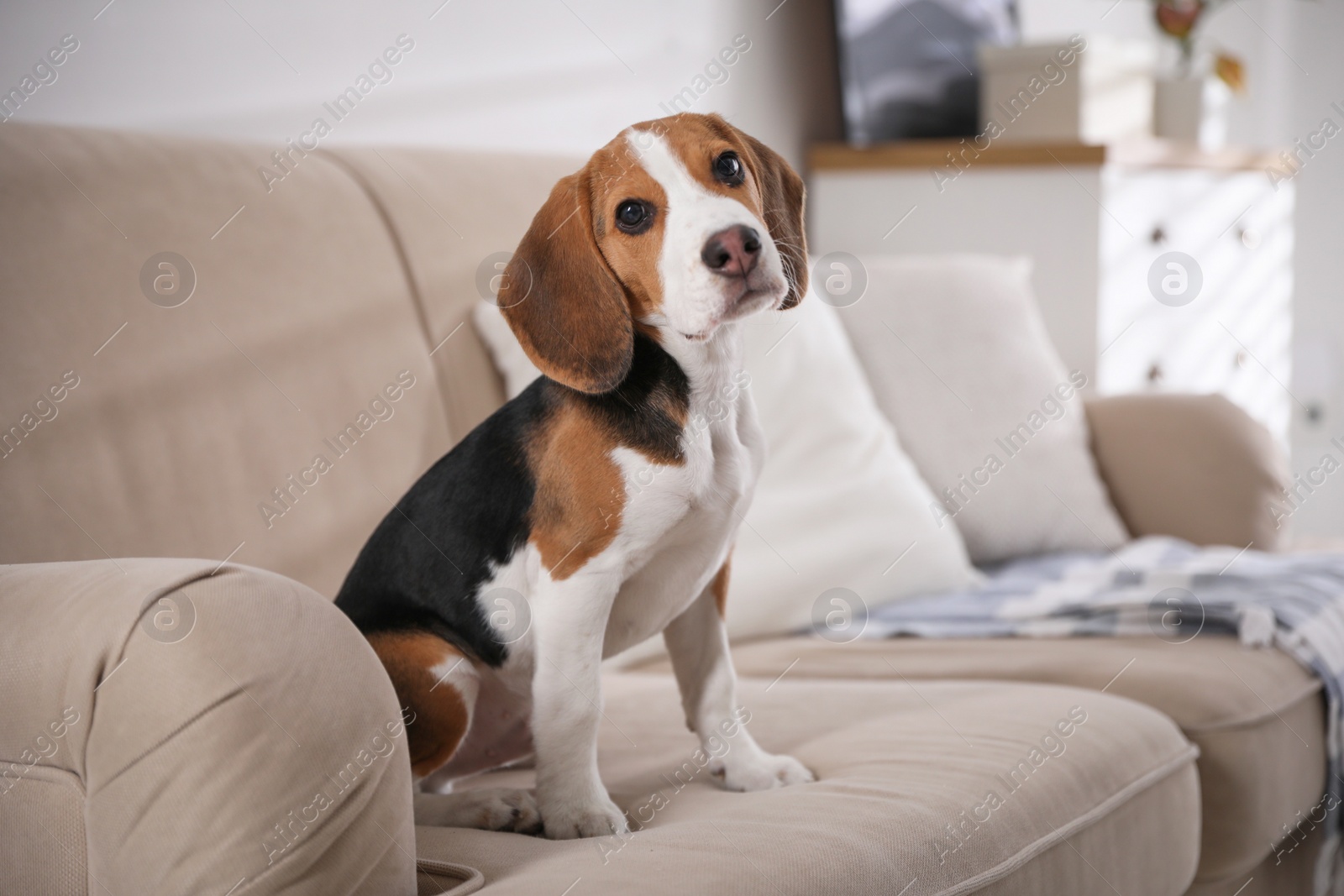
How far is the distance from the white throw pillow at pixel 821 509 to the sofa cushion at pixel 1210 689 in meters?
0.14

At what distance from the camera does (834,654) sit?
5.93ft

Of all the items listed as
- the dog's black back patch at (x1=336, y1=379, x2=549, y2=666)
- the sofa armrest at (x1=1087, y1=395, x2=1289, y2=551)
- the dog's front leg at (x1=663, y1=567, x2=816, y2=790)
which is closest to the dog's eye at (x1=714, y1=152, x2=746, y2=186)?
the dog's black back patch at (x1=336, y1=379, x2=549, y2=666)

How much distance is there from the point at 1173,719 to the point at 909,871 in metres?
0.68

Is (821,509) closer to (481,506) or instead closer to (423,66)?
(481,506)

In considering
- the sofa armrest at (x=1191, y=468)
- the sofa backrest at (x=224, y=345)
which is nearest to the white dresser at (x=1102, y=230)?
the sofa armrest at (x=1191, y=468)

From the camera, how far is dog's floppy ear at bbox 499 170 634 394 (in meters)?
0.99

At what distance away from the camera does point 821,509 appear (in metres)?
2.01

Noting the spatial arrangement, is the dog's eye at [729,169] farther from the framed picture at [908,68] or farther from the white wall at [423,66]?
the framed picture at [908,68]

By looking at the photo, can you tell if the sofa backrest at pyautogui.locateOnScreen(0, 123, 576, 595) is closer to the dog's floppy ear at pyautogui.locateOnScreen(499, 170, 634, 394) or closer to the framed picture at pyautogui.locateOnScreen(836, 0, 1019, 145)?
the dog's floppy ear at pyautogui.locateOnScreen(499, 170, 634, 394)

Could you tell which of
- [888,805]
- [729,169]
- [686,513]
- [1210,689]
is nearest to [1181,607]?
[1210,689]

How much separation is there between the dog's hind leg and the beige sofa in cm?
5

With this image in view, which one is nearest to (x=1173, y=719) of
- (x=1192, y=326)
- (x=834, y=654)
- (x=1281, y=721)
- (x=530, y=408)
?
(x=1281, y=721)

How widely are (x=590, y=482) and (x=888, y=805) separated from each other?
410mm

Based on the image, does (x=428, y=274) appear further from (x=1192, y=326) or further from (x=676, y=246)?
(x=1192, y=326)
